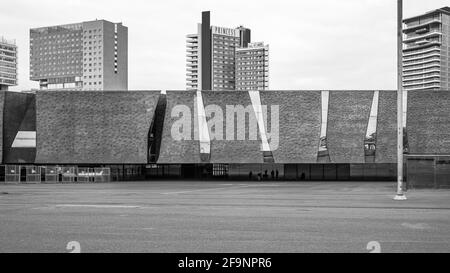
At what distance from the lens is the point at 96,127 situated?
6544 cm

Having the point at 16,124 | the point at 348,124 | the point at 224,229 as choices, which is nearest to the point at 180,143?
the point at 348,124

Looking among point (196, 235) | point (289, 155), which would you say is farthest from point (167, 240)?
point (289, 155)

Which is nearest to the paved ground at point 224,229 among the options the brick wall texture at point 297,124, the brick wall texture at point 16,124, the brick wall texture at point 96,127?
the brick wall texture at point 297,124

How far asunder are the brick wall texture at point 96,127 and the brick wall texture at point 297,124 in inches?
588

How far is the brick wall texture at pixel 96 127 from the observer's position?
64875 mm

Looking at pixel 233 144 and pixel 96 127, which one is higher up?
pixel 96 127

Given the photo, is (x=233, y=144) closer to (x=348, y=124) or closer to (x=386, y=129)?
(x=348, y=124)

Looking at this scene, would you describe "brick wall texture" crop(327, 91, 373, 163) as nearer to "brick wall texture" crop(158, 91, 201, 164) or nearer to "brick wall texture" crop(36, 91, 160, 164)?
"brick wall texture" crop(158, 91, 201, 164)

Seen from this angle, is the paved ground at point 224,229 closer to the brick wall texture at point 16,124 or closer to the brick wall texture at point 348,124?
the brick wall texture at point 348,124

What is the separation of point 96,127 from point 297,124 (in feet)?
78.2

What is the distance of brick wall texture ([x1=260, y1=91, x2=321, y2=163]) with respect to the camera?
207ft
